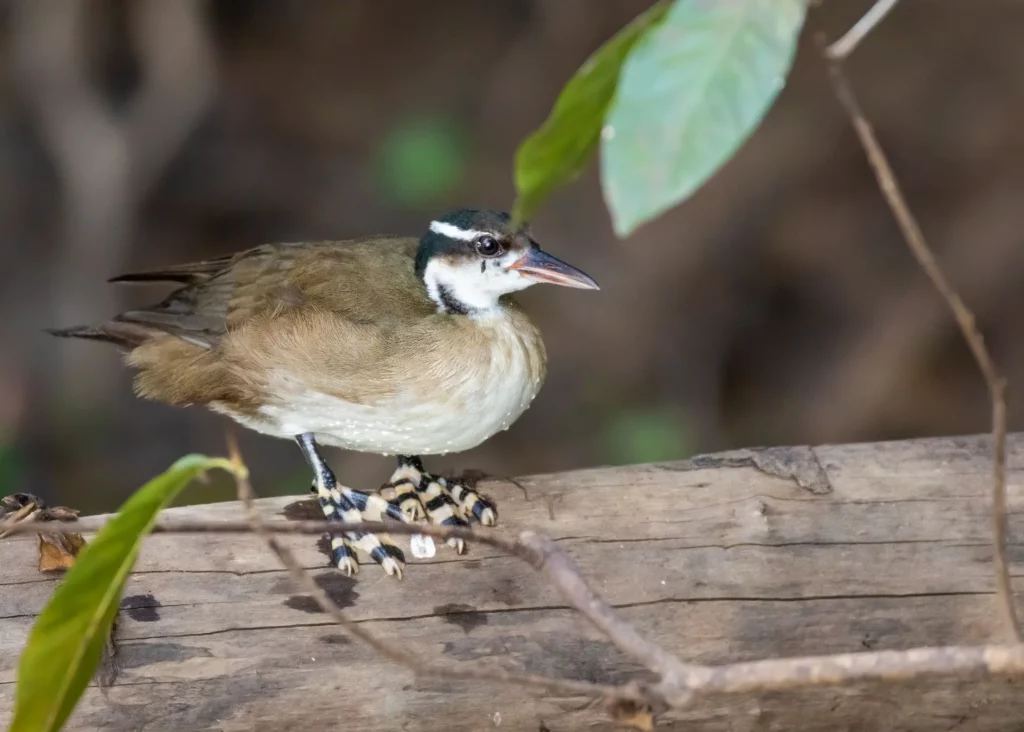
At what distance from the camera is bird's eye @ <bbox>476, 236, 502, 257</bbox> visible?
2.68 m

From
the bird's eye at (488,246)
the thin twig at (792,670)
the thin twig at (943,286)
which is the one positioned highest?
the bird's eye at (488,246)

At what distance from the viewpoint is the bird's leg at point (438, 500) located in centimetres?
262

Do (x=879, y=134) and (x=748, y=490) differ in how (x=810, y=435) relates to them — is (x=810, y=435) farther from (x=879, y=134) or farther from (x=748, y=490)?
(x=748, y=490)

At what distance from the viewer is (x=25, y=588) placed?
2201 mm

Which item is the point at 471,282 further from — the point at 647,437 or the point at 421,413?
the point at 647,437

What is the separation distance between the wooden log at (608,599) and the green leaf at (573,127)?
128cm

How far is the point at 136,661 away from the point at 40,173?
13.0ft

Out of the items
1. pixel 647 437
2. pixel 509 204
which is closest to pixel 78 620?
pixel 647 437

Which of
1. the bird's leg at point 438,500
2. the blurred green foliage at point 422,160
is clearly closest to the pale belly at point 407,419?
the bird's leg at point 438,500

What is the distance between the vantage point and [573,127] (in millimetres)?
1098

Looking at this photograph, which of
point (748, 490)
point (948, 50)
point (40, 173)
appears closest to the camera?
point (748, 490)

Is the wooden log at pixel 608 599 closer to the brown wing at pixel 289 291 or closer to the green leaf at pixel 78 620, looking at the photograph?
the brown wing at pixel 289 291

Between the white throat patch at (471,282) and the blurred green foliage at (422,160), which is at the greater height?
the blurred green foliage at (422,160)

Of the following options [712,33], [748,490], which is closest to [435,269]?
[748,490]
